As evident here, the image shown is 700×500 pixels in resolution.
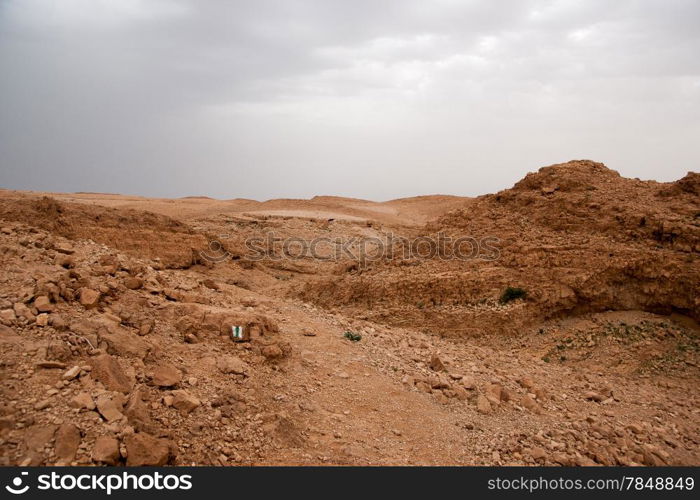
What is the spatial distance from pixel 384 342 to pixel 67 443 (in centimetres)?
409

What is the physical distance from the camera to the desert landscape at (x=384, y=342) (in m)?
3.70

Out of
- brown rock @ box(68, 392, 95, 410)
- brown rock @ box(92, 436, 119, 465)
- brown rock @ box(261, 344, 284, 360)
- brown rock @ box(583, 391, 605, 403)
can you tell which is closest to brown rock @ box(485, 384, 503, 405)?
brown rock @ box(583, 391, 605, 403)

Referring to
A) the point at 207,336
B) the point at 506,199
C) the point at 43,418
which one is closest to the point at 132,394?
the point at 43,418

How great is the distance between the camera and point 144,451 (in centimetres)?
327

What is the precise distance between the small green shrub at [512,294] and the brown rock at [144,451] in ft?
20.7

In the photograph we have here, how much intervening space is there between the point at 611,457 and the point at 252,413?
3.45m

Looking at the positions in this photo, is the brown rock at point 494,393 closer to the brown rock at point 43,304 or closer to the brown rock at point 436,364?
the brown rock at point 436,364

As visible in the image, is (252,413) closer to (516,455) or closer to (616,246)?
(516,455)

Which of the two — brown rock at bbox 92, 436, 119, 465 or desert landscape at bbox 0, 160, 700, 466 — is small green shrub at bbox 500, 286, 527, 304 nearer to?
desert landscape at bbox 0, 160, 700, 466

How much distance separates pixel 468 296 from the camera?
8.60 metres

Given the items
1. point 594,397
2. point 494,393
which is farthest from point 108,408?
point 594,397

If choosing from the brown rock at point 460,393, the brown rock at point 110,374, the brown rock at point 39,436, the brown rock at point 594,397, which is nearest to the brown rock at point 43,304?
the brown rock at point 110,374

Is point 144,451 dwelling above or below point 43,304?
below

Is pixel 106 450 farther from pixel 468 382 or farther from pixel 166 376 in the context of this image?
pixel 468 382
